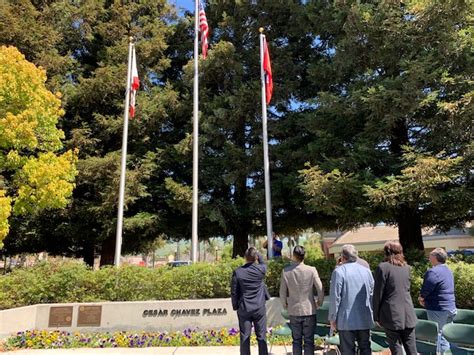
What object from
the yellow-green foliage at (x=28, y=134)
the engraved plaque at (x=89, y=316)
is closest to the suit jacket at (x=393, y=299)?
the engraved plaque at (x=89, y=316)

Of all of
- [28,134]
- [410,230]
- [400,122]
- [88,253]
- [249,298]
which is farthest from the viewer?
[88,253]

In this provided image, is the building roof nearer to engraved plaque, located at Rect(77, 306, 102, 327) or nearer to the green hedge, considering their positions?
the green hedge

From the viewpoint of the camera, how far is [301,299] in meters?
5.66

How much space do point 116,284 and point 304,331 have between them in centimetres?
626

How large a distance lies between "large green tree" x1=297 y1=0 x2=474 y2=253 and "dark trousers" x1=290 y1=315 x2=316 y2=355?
18.5 feet

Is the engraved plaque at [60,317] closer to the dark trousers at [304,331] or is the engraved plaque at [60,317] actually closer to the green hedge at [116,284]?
the green hedge at [116,284]

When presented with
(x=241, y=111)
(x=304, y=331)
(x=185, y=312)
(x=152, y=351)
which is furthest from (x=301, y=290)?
(x=241, y=111)

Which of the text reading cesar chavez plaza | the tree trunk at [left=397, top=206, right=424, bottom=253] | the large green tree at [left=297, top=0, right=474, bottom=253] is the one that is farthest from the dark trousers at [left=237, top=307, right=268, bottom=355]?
the tree trunk at [left=397, top=206, right=424, bottom=253]

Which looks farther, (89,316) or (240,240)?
(240,240)

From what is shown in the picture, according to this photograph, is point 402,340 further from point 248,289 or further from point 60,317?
point 60,317

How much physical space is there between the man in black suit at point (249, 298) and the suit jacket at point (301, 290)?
0.44m

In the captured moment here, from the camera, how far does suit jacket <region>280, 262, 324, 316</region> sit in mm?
5656

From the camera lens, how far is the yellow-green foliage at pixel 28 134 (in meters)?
12.5

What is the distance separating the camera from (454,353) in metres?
5.35
